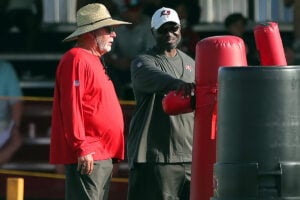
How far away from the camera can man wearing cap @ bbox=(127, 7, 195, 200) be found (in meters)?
9.18

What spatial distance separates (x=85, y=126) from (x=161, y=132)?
0.78 metres

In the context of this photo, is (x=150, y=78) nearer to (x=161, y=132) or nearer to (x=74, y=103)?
(x=161, y=132)

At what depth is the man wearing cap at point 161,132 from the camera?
30.1 feet

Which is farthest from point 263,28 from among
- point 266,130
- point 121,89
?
point 121,89

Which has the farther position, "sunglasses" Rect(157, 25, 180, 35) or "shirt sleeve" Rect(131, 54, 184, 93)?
"sunglasses" Rect(157, 25, 180, 35)

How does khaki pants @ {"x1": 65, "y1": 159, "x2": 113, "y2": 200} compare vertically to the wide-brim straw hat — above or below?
below

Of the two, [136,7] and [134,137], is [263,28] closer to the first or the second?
[134,137]

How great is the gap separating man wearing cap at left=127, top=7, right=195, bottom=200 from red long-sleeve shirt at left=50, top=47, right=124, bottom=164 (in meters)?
0.50

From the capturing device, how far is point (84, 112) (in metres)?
8.61

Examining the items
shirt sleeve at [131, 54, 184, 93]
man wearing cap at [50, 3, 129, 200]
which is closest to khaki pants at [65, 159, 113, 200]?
man wearing cap at [50, 3, 129, 200]

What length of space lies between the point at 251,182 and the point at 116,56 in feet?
16.7

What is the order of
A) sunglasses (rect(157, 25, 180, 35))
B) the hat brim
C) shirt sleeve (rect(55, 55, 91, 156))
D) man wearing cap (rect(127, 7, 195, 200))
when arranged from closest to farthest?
shirt sleeve (rect(55, 55, 91, 156)) → the hat brim → man wearing cap (rect(127, 7, 195, 200)) → sunglasses (rect(157, 25, 180, 35))

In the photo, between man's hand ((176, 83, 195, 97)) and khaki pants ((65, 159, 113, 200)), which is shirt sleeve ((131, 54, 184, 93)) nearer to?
man's hand ((176, 83, 195, 97))

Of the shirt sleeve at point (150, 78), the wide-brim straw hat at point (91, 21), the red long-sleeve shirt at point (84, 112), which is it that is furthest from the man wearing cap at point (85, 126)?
the shirt sleeve at point (150, 78)
